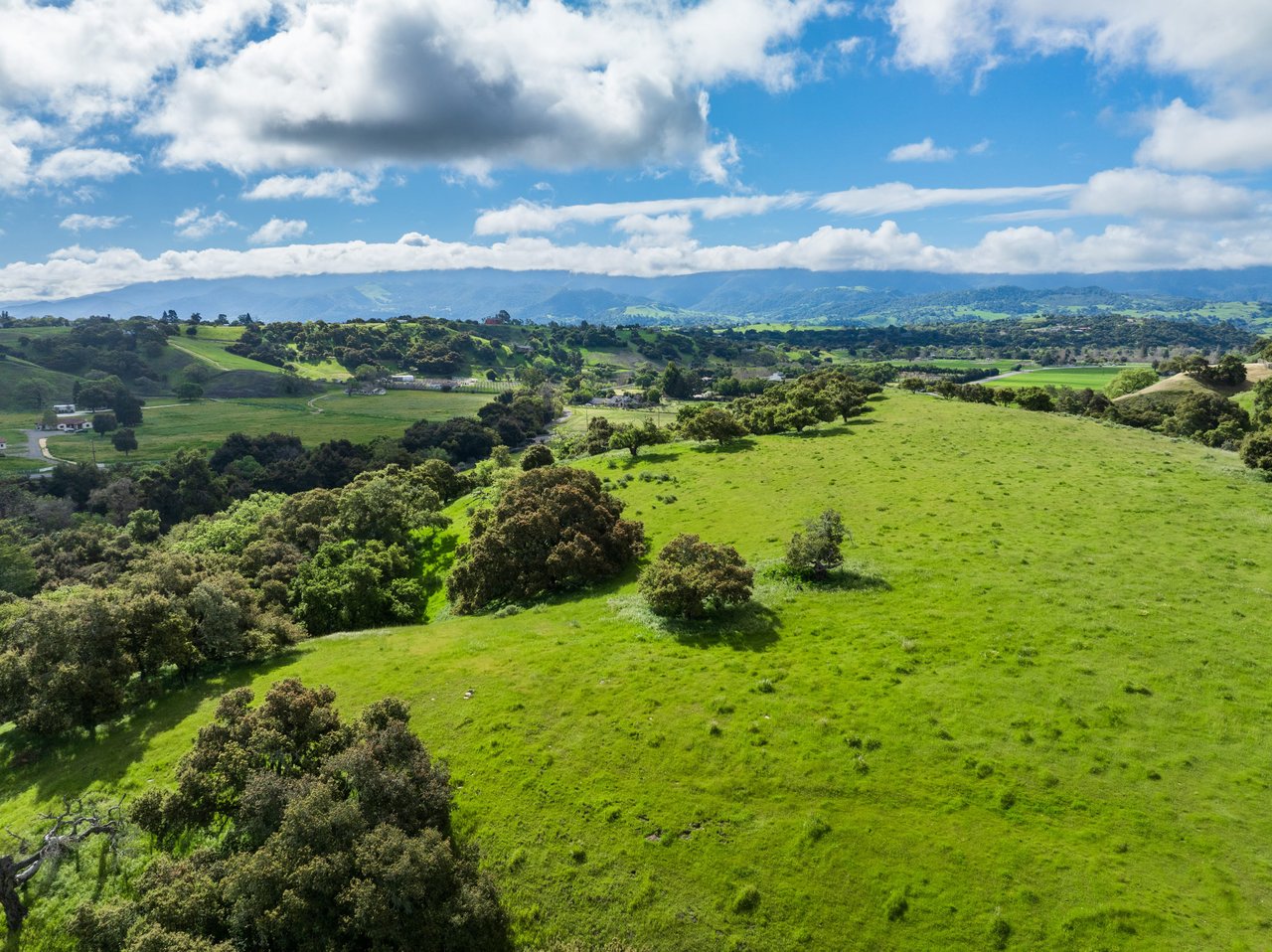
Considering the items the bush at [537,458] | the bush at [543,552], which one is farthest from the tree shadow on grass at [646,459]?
the bush at [543,552]

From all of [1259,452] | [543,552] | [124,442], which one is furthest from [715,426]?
[124,442]

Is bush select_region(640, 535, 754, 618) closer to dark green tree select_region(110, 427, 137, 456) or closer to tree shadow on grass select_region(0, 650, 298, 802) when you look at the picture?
tree shadow on grass select_region(0, 650, 298, 802)

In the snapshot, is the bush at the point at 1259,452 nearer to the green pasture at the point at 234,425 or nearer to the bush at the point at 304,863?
the bush at the point at 304,863

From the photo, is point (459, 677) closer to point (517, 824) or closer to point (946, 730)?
point (517, 824)

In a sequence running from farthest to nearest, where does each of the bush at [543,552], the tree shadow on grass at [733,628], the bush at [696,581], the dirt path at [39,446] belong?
the dirt path at [39,446] → the bush at [543,552] → the bush at [696,581] → the tree shadow on grass at [733,628]

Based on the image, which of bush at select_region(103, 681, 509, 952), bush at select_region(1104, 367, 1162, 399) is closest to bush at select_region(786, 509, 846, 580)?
bush at select_region(103, 681, 509, 952)

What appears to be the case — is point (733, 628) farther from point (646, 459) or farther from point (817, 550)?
point (646, 459)
